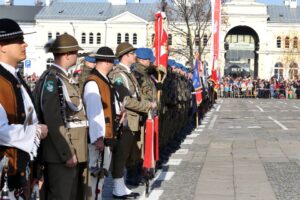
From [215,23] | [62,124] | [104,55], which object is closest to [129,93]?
[104,55]

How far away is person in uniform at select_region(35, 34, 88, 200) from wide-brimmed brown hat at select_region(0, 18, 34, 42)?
109 centimetres

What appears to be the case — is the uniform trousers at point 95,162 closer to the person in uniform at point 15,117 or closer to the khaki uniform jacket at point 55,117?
the khaki uniform jacket at point 55,117

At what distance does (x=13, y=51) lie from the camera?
16.8ft

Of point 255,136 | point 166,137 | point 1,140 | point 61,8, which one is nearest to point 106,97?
point 1,140

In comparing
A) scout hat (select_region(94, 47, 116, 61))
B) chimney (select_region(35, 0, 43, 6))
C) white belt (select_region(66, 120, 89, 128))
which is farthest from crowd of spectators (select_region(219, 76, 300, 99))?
chimney (select_region(35, 0, 43, 6))

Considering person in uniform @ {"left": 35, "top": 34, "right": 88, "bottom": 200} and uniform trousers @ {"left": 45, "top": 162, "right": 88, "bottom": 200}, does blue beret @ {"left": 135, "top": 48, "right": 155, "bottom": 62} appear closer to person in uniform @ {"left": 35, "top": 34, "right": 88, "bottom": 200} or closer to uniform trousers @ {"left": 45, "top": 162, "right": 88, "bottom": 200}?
person in uniform @ {"left": 35, "top": 34, "right": 88, "bottom": 200}

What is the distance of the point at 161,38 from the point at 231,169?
2496mm

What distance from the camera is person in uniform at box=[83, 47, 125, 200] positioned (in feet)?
24.2

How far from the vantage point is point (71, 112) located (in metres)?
6.46

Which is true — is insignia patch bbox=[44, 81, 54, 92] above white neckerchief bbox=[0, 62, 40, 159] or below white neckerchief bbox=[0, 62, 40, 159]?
above

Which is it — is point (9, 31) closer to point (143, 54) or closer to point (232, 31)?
point (143, 54)

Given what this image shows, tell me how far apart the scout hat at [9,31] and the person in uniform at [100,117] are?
7.63 ft

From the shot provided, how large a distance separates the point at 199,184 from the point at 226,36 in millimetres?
99493

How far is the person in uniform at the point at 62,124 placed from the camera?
6.15 m
